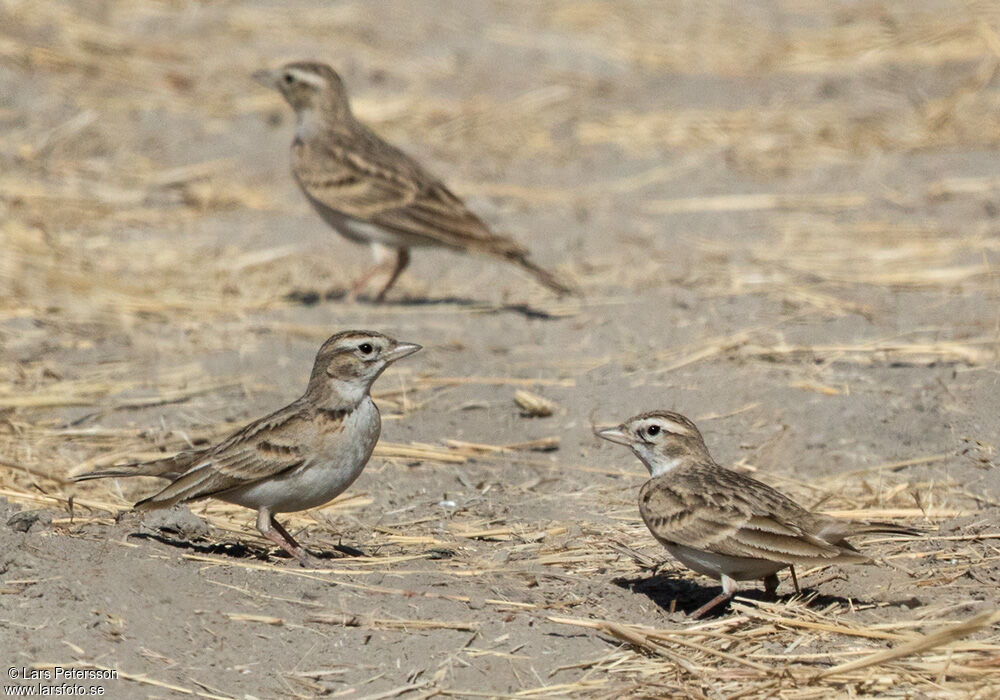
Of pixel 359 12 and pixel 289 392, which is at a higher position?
pixel 359 12

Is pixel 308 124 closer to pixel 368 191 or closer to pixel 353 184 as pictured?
pixel 353 184

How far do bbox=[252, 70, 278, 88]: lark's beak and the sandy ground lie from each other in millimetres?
1389

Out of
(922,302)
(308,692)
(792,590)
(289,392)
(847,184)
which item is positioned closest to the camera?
(308,692)

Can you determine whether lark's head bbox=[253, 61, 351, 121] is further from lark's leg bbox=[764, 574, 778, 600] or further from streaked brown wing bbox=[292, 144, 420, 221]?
lark's leg bbox=[764, 574, 778, 600]

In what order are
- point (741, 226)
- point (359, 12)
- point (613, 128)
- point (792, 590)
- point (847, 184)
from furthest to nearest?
point (359, 12), point (613, 128), point (847, 184), point (741, 226), point (792, 590)

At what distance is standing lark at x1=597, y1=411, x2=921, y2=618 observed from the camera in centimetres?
554

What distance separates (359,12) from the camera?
18469 millimetres

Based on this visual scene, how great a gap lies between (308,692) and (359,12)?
14456 mm

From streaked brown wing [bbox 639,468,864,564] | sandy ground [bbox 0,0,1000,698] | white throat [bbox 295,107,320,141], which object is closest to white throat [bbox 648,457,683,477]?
streaked brown wing [bbox 639,468,864,564]

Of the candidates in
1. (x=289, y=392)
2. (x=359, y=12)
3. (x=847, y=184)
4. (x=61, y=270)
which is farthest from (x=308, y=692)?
(x=359, y=12)

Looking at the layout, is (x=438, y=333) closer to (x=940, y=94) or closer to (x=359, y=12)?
(x=940, y=94)

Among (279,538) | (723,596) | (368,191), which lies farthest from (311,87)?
(723,596)

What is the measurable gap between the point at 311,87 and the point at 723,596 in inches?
264

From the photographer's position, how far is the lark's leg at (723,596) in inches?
227
